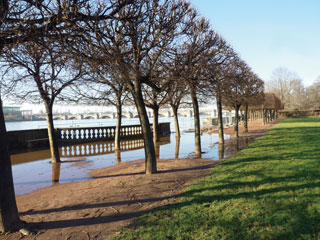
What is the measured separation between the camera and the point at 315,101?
3152 inches

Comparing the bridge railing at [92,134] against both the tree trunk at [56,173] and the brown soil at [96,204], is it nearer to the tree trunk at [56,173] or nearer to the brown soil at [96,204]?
the tree trunk at [56,173]

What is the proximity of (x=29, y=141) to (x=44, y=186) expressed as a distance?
487 inches

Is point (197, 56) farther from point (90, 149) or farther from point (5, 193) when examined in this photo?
point (90, 149)

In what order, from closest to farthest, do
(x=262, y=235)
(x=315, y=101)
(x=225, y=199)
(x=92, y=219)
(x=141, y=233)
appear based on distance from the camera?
(x=262, y=235) → (x=141, y=233) → (x=92, y=219) → (x=225, y=199) → (x=315, y=101)

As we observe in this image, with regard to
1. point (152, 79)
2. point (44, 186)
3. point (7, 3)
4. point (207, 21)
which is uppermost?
point (207, 21)

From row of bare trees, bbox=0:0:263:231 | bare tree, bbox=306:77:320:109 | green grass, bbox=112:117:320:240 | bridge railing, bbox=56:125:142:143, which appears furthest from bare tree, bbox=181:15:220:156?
bare tree, bbox=306:77:320:109

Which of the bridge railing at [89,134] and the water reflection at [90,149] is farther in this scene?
the bridge railing at [89,134]

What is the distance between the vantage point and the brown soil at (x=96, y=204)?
4.27 meters

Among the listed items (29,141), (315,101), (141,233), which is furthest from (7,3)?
(315,101)

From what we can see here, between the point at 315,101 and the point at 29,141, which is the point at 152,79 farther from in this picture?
the point at 315,101

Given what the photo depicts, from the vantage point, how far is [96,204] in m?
5.51

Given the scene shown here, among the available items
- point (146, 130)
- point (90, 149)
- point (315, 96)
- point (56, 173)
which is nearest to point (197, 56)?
point (146, 130)

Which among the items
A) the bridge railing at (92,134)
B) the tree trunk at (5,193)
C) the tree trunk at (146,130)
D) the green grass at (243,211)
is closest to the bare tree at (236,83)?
the tree trunk at (146,130)

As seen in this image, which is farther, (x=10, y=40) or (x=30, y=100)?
(x=30, y=100)
